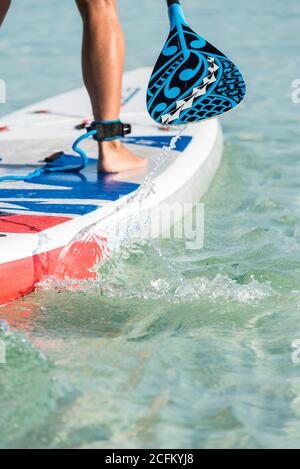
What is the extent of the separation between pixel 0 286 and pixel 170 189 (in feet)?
3.25

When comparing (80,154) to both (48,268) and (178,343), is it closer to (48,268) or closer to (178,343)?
(48,268)

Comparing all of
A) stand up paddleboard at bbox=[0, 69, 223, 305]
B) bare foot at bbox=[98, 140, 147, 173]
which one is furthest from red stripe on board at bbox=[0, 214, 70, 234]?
bare foot at bbox=[98, 140, 147, 173]

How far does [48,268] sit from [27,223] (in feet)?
0.64

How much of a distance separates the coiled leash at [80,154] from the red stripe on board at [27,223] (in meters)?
0.48

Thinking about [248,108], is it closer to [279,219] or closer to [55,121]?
[55,121]

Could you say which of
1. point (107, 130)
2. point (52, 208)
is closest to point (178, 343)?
point (52, 208)

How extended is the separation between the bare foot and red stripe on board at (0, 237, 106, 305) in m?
0.62

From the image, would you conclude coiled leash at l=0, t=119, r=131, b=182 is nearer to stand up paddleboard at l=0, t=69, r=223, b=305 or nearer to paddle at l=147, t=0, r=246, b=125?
stand up paddleboard at l=0, t=69, r=223, b=305

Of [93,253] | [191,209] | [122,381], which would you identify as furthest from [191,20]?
[122,381]

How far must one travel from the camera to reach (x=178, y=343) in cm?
254

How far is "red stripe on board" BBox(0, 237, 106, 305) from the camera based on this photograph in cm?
275

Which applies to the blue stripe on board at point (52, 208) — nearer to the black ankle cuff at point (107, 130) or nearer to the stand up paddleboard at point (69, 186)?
the stand up paddleboard at point (69, 186)

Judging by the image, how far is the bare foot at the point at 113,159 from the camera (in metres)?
3.54

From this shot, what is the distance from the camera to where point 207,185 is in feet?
13.3
